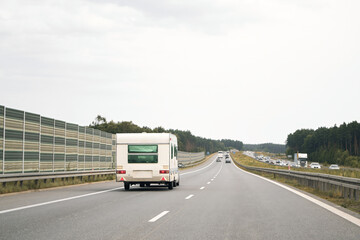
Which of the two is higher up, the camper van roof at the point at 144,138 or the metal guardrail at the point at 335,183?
the camper van roof at the point at 144,138

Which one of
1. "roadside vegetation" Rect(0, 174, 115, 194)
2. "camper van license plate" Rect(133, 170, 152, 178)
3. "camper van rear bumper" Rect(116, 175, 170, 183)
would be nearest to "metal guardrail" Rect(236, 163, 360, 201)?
"camper van rear bumper" Rect(116, 175, 170, 183)

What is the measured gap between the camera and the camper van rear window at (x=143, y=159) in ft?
69.6

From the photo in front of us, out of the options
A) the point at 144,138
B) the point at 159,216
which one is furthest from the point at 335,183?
the point at 159,216

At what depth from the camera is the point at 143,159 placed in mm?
21250

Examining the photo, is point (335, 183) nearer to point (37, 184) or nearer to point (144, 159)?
point (144, 159)

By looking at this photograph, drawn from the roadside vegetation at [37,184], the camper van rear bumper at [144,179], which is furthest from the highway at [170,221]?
the camper van rear bumper at [144,179]

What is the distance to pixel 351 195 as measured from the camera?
15.9 m

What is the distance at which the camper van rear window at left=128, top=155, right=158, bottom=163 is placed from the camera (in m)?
21.2

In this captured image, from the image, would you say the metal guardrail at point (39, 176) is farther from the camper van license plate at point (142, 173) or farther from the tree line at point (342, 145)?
the tree line at point (342, 145)

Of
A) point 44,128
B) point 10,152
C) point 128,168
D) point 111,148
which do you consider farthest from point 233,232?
point 111,148

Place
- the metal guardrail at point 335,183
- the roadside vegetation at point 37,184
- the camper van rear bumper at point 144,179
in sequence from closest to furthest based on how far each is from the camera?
the metal guardrail at point 335,183 < the roadside vegetation at point 37,184 < the camper van rear bumper at point 144,179

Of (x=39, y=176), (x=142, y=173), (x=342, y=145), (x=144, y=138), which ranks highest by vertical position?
(x=342, y=145)

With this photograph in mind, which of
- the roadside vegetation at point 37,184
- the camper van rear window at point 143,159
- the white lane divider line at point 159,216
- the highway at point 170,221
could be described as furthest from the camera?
the camper van rear window at point 143,159

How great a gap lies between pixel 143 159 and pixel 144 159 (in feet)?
0.16
